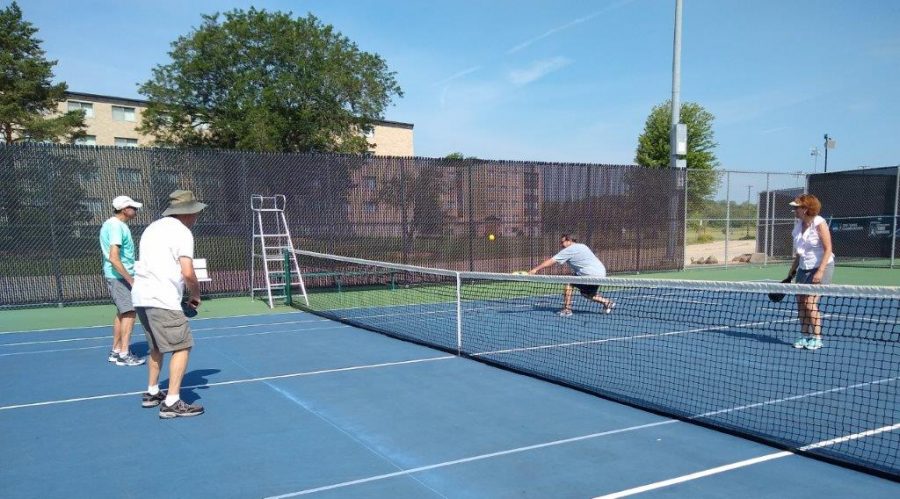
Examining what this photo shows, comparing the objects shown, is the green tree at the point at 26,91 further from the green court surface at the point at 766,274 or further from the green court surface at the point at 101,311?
the green court surface at the point at 766,274

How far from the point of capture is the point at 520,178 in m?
16.0

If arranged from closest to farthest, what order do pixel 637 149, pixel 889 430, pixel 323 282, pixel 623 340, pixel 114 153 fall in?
pixel 889 430
pixel 623 340
pixel 114 153
pixel 323 282
pixel 637 149

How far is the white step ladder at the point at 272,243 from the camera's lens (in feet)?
41.8

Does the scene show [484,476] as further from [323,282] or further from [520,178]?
[520,178]

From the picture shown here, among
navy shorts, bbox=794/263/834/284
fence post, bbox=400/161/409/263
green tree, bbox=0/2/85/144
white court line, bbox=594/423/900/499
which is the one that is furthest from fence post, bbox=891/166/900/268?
green tree, bbox=0/2/85/144

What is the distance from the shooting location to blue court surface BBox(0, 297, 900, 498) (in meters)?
4.06

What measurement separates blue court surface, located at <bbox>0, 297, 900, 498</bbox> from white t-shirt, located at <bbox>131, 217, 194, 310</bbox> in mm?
1085

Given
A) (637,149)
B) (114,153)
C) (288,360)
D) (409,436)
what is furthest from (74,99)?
(409,436)

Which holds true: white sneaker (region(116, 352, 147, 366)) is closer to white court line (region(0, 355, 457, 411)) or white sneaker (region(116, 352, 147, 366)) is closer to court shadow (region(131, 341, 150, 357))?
court shadow (region(131, 341, 150, 357))

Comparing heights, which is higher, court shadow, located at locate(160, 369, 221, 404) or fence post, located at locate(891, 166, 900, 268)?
fence post, located at locate(891, 166, 900, 268)

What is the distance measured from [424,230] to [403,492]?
11.1m

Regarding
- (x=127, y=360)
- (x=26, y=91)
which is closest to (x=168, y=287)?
(x=127, y=360)

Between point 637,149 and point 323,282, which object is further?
point 637,149

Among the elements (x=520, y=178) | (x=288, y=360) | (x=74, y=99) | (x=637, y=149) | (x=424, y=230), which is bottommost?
(x=288, y=360)
